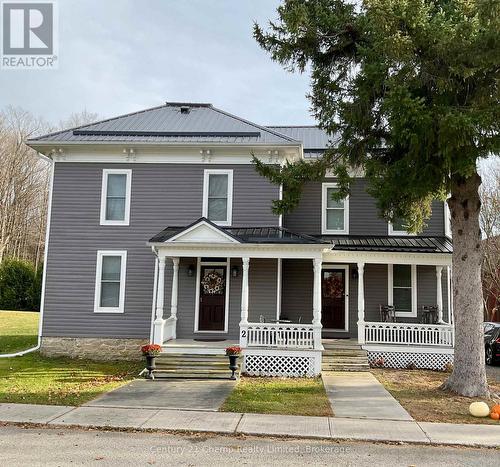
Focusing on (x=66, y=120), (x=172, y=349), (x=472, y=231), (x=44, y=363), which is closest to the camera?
(x=472, y=231)

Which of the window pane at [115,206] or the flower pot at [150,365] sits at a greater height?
the window pane at [115,206]

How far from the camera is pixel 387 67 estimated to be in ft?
28.9

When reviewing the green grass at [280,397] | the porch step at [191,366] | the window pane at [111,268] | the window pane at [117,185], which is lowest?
the green grass at [280,397]

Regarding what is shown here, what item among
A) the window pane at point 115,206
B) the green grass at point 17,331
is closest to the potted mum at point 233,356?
the window pane at point 115,206

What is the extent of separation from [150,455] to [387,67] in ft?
25.2

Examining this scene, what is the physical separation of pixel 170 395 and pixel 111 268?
5.87 meters

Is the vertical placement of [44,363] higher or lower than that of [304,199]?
lower

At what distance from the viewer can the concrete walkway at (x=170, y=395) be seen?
27.2ft

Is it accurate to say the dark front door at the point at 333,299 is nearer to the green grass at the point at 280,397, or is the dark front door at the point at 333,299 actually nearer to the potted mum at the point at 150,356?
the green grass at the point at 280,397

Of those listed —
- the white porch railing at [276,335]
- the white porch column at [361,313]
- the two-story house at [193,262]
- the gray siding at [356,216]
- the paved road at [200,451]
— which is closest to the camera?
the paved road at [200,451]

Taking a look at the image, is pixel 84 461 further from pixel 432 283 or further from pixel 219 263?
pixel 432 283

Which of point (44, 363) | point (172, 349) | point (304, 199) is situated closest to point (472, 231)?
point (304, 199)

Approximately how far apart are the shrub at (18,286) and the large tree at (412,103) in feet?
69.9

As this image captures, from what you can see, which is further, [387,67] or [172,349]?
[172,349]
